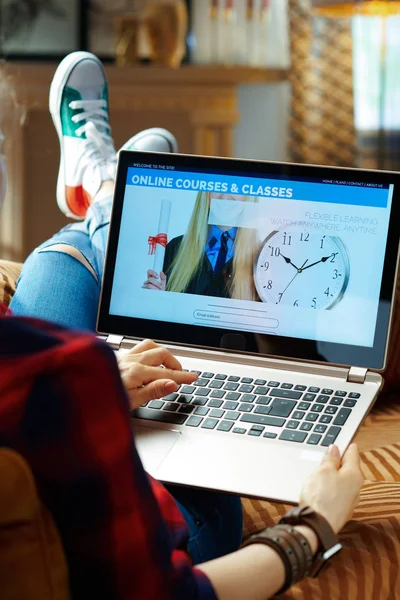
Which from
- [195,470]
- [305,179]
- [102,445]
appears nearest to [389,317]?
[305,179]

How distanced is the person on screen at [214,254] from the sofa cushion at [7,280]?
1.04 feet

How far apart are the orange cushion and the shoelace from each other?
1132 mm

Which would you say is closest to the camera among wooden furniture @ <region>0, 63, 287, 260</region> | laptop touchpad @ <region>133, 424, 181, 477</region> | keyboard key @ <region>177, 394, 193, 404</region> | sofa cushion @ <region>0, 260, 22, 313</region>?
laptop touchpad @ <region>133, 424, 181, 477</region>

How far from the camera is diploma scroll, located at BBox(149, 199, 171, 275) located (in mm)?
1028

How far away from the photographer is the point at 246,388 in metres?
0.93

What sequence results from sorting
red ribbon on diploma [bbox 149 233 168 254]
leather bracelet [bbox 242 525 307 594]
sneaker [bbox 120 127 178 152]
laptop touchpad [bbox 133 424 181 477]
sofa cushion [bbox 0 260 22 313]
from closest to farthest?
1. leather bracelet [bbox 242 525 307 594]
2. laptop touchpad [bbox 133 424 181 477]
3. red ribbon on diploma [bbox 149 233 168 254]
4. sofa cushion [bbox 0 260 22 313]
5. sneaker [bbox 120 127 178 152]

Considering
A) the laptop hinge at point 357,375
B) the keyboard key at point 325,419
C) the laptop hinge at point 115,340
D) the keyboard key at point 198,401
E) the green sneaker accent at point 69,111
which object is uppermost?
the green sneaker accent at point 69,111

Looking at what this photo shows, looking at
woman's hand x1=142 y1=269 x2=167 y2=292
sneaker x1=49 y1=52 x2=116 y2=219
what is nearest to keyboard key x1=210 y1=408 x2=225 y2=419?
woman's hand x1=142 y1=269 x2=167 y2=292

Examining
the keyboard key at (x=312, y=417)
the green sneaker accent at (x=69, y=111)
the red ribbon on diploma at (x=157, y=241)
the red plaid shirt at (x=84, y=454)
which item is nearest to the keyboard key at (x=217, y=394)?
the keyboard key at (x=312, y=417)

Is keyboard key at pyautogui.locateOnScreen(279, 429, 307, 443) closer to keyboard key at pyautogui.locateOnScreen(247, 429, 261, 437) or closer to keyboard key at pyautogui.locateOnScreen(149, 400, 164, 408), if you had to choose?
keyboard key at pyautogui.locateOnScreen(247, 429, 261, 437)

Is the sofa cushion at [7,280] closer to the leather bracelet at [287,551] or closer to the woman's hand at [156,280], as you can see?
the woman's hand at [156,280]

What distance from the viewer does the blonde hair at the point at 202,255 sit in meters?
1.00

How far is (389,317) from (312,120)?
113 inches

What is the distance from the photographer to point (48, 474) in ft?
1.63
